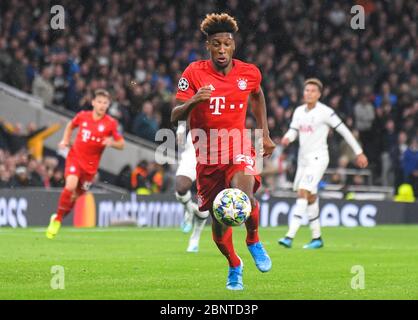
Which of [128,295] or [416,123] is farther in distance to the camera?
[416,123]

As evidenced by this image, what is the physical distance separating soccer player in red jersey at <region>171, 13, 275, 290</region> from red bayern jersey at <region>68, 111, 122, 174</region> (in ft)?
26.9

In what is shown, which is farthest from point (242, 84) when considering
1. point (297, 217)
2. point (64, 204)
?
point (64, 204)

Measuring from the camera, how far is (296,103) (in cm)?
2773

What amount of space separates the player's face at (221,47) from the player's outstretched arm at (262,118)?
0.52m

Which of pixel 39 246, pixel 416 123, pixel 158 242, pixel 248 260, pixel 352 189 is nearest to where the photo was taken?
pixel 248 260

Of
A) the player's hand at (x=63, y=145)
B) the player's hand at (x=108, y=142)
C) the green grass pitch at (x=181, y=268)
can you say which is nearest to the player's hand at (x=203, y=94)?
the green grass pitch at (x=181, y=268)

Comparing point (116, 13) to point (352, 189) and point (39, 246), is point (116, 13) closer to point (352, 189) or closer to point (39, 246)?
point (352, 189)

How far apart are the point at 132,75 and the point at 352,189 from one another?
6.06 metres

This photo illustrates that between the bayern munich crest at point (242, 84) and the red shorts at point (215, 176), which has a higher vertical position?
Result: the bayern munich crest at point (242, 84)

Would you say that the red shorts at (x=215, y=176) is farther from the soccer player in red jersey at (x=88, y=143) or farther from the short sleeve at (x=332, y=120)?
the soccer player in red jersey at (x=88, y=143)

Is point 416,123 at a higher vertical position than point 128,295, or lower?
higher

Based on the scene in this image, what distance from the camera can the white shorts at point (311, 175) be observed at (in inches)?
667

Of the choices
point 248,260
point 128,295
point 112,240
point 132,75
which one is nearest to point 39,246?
point 112,240

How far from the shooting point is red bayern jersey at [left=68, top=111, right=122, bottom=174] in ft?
60.9
